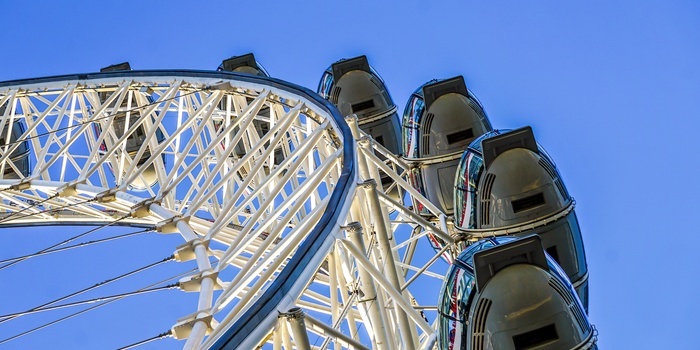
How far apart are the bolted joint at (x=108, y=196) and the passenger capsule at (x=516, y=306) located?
38.1 feet

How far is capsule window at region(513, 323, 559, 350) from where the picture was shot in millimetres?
16125

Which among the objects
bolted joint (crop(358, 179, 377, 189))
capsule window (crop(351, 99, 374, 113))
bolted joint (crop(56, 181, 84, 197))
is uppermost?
capsule window (crop(351, 99, 374, 113))

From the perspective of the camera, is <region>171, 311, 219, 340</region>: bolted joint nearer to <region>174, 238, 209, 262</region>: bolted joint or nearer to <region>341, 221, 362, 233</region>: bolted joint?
<region>341, 221, 362, 233</region>: bolted joint

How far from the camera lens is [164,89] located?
93.6 feet

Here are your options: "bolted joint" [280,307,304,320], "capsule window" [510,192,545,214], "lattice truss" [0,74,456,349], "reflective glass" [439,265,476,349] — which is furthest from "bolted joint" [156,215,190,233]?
"bolted joint" [280,307,304,320]

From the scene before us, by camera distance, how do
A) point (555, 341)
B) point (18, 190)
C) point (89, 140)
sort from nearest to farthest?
point (555, 341)
point (18, 190)
point (89, 140)

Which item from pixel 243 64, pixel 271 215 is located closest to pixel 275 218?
pixel 271 215

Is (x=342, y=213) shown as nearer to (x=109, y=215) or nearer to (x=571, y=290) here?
(x=571, y=290)

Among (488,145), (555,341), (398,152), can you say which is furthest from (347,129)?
(398,152)

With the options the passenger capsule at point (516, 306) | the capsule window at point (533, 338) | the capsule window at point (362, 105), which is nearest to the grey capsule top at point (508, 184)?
the passenger capsule at point (516, 306)

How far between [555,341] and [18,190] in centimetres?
1705

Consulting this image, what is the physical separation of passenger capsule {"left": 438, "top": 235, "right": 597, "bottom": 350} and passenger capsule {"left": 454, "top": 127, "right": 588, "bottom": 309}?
11.1 feet

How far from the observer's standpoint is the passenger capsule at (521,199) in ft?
66.4

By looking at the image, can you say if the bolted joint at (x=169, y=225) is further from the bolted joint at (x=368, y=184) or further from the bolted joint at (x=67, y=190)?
the bolted joint at (x=368, y=184)
